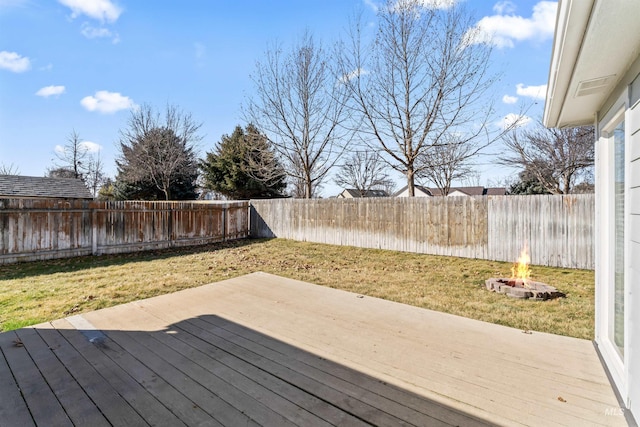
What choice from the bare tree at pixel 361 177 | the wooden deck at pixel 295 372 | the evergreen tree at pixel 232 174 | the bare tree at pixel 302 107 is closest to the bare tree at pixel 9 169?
the evergreen tree at pixel 232 174

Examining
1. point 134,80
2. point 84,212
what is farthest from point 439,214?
point 134,80

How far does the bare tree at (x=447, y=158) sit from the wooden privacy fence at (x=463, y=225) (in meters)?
2.13

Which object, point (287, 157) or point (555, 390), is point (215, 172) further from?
point (555, 390)

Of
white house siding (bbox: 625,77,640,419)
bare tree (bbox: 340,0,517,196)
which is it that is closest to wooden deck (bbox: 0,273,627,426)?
white house siding (bbox: 625,77,640,419)

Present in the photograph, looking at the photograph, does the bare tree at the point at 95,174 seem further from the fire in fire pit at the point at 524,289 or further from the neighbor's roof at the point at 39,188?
the fire in fire pit at the point at 524,289

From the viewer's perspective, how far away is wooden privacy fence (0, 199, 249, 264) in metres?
7.00

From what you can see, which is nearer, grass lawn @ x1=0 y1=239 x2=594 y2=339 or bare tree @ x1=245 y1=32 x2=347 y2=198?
grass lawn @ x1=0 y1=239 x2=594 y2=339

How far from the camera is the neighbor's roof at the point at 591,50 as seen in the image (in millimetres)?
1221

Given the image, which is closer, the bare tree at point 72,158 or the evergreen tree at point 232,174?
the evergreen tree at point 232,174

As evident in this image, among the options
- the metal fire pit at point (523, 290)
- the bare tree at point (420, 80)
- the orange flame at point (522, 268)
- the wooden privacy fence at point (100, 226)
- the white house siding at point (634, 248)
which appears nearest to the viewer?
the white house siding at point (634, 248)

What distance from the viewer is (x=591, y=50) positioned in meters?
1.54

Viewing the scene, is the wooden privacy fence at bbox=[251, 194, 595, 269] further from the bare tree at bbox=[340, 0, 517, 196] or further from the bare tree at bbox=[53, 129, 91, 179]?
the bare tree at bbox=[53, 129, 91, 179]

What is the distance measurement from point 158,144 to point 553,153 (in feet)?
66.7

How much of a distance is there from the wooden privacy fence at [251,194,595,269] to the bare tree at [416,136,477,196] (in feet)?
7.00
